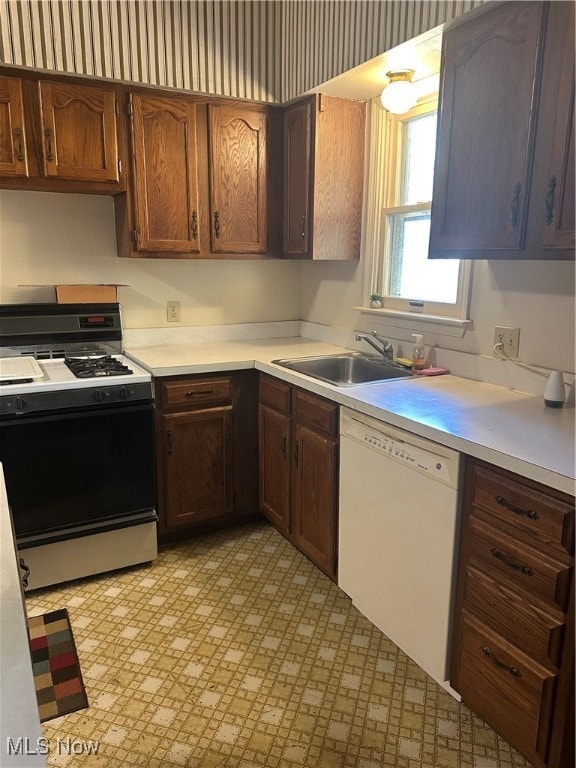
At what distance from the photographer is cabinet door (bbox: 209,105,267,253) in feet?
9.19

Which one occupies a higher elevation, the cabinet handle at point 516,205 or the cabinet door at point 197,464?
the cabinet handle at point 516,205

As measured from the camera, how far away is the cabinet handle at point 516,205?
1.71m

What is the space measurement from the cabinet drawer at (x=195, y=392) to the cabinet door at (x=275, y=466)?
213 mm

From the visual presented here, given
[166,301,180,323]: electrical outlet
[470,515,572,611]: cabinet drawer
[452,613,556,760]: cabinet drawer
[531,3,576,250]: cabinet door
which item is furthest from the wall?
[452,613,556,760]: cabinet drawer

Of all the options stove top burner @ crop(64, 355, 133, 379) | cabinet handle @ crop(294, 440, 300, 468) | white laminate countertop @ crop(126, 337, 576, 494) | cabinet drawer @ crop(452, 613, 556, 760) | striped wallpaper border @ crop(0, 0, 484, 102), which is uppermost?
striped wallpaper border @ crop(0, 0, 484, 102)

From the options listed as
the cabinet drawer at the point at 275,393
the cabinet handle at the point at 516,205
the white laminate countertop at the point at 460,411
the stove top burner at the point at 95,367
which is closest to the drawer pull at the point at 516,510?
the white laminate countertop at the point at 460,411

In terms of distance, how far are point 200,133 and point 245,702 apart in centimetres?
249

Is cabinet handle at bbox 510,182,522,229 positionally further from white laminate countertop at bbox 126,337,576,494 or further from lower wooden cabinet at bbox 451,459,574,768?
lower wooden cabinet at bbox 451,459,574,768

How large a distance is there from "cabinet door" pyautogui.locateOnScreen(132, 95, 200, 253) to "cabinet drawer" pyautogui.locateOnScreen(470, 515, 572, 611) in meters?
1.96

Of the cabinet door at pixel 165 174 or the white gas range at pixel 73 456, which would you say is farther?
the cabinet door at pixel 165 174

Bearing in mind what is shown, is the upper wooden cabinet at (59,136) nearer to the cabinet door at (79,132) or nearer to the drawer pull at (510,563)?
the cabinet door at (79,132)

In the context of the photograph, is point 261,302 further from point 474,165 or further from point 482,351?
point 474,165

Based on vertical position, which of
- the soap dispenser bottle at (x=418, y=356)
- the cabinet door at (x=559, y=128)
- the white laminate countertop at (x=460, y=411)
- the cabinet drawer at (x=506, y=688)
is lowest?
the cabinet drawer at (x=506, y=688)

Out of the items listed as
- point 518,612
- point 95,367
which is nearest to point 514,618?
point 518,612
